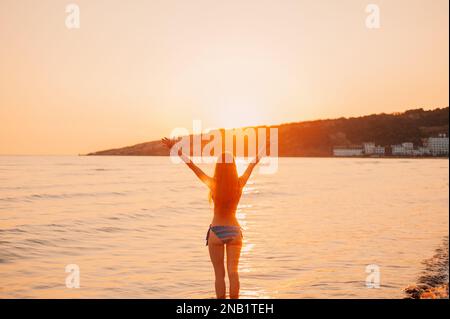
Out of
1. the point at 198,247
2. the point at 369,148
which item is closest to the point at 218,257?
the point at 198,247

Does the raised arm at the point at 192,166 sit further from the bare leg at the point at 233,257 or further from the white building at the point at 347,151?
the white building at the point at 347,151

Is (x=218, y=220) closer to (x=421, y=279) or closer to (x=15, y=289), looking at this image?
(x=15, y=289)

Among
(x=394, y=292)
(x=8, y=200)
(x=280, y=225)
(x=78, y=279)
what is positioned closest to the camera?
(x=394, y=292)

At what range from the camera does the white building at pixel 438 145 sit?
167m

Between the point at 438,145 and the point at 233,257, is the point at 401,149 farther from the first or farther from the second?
the point at 233,257

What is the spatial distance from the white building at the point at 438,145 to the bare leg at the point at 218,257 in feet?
573

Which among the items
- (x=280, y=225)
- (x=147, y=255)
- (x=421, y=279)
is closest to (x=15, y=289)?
(x=147, y=255)

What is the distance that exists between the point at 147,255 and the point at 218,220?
28.7ft

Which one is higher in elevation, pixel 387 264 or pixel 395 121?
pixel 395 121

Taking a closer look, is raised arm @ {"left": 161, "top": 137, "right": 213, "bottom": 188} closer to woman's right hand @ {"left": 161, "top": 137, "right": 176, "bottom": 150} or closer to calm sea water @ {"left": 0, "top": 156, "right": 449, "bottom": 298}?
woman's right hand @ {"left": 161, "top": 137, "right": 176, "bottom": 150}

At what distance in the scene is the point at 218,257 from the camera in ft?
21.4

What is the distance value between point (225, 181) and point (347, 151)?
192 metres

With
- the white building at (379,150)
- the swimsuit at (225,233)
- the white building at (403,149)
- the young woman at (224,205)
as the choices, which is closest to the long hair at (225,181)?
the young woman at (224,205)

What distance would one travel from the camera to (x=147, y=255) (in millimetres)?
14688
